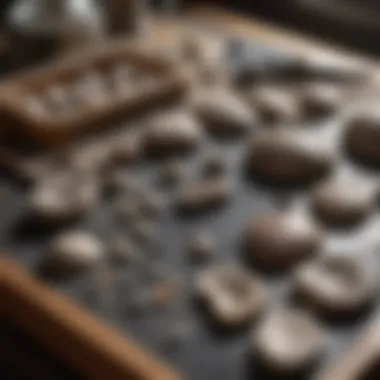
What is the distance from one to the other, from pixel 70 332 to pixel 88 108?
303 millimetres

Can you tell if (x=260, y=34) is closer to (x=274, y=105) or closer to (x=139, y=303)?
(x=274, y=105)

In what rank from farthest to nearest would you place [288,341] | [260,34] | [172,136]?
[260,34]
[172,136]
[288,341]

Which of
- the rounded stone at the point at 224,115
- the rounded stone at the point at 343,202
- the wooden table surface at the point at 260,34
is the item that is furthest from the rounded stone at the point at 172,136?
the wooden table surface at the point at 260,34

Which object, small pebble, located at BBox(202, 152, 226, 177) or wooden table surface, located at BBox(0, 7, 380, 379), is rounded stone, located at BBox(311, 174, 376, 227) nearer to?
small pebble, located at BBox(202, 152, 226, 177)

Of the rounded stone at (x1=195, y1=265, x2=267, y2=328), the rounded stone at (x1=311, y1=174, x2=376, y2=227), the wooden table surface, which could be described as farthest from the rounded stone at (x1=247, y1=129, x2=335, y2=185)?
the wooden table surface

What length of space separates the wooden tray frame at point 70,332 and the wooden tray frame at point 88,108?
19cm

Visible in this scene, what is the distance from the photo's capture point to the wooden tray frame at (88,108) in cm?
82

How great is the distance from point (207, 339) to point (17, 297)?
143mm

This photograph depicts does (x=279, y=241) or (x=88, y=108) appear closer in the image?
(x=279, y=241)

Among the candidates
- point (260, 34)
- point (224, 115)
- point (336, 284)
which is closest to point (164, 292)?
point (336, 284)

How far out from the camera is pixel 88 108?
0.85 meters

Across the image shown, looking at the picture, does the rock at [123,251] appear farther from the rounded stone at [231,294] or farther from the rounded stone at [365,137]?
the rounded stone at [365,137]

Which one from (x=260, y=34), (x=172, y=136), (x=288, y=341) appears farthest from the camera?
(x=260, y=34)

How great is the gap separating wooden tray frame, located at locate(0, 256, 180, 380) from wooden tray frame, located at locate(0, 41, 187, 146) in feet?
0.61
